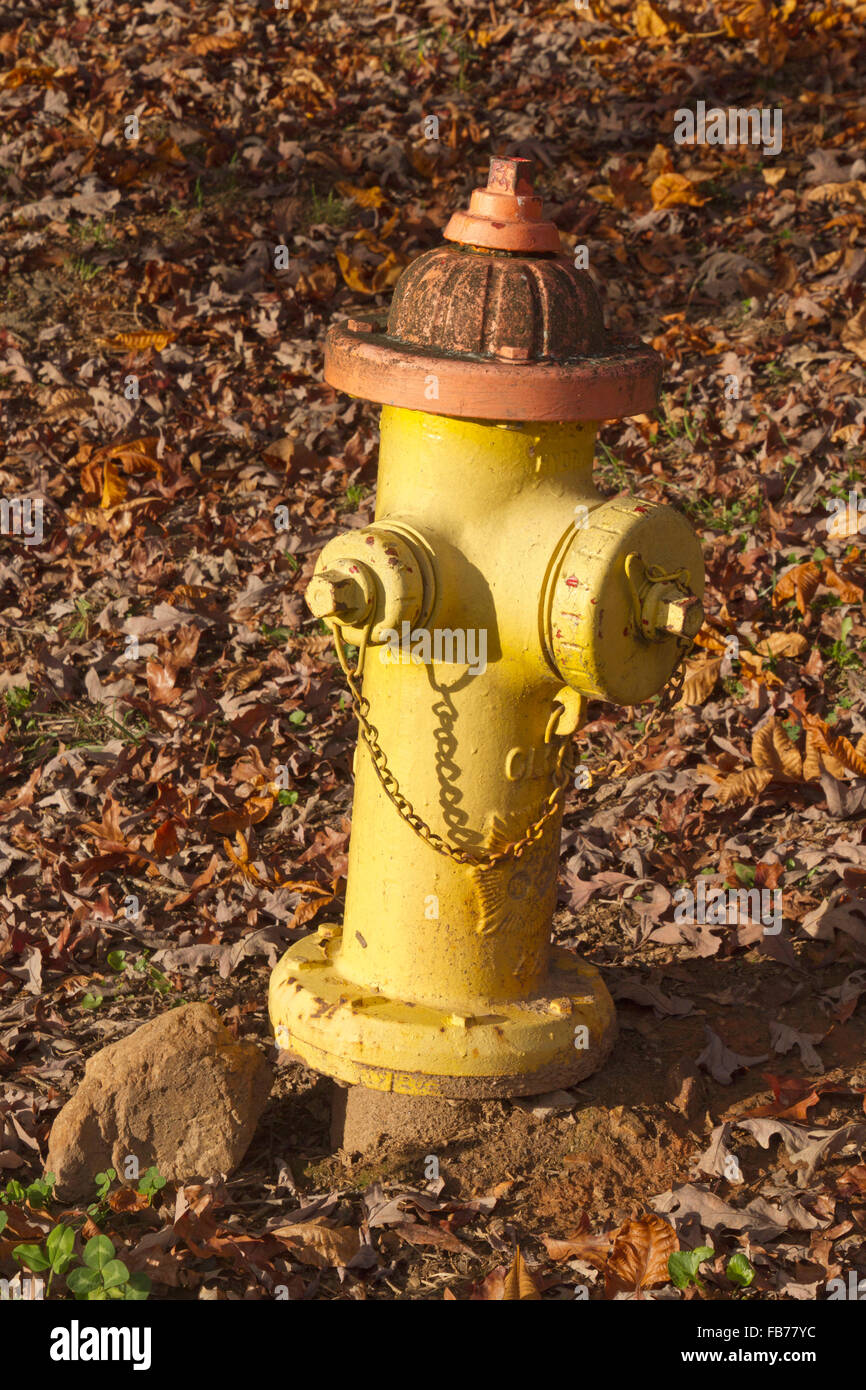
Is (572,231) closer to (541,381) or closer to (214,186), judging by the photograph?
(214,186)

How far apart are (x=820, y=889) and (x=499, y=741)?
1491 mm

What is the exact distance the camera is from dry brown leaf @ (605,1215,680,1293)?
3.01 metres

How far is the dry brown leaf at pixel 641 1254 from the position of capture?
3012 millimetres

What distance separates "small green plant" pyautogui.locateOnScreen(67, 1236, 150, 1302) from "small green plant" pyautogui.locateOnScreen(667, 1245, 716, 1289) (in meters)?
1.03

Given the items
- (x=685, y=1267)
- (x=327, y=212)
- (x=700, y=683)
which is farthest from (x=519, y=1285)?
(x=327, y=212)

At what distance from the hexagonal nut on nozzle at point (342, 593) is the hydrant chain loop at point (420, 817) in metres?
0.16

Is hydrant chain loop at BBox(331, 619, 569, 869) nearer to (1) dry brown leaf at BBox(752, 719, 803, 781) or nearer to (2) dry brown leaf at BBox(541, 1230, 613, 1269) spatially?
(2) dry brown leaf at BBox(541, 1230, 613, 1269)

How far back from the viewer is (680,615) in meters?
3.04

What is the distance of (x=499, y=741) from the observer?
3.19 m

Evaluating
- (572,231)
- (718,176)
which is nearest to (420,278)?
(572,231)

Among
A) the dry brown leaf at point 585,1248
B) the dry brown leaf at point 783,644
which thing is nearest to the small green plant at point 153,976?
the dry brown leaf at point 585,1248

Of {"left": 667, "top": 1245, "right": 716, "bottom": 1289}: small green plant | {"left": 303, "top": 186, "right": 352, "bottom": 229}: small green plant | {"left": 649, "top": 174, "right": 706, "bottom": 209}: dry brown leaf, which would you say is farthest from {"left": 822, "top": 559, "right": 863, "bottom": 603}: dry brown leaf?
{"left": 303, "top": 186, "right": 352, "bottom": 229}: small green plant

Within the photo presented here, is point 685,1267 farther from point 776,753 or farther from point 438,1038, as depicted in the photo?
point 776,753

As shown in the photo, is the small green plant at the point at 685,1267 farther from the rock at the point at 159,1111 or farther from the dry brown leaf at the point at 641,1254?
the rock at the point at 159,1111
